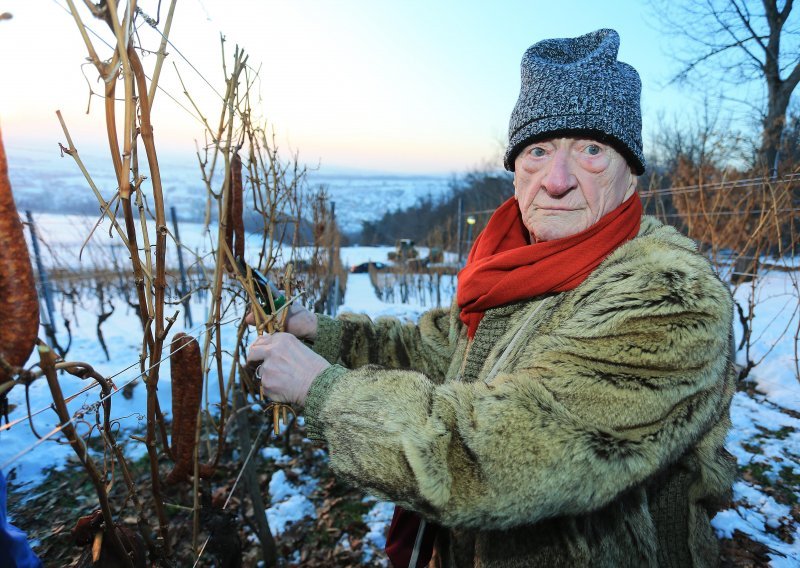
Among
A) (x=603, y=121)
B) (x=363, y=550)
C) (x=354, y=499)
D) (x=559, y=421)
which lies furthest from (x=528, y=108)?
(x=354, y=499)

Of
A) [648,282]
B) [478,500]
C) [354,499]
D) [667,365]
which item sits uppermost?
[648,282]

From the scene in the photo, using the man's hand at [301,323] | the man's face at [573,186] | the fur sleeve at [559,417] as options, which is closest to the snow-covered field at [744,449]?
the man's hand at [301,323]

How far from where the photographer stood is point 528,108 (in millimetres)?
1403

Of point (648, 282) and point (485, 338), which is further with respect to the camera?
point (485, 338)

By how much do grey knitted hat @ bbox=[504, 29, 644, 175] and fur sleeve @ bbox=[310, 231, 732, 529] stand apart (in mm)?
541

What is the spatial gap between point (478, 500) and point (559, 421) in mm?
246

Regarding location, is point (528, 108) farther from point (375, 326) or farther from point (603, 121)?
point (375, 326)

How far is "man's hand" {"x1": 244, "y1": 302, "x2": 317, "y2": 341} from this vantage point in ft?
5.46

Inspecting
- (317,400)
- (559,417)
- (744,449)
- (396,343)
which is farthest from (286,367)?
(744,449)

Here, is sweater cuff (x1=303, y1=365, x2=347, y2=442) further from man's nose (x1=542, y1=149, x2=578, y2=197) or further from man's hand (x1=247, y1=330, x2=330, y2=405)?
man's nose (x1=542, y1=149, x2=578, y2=197)

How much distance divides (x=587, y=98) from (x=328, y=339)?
4.35ft

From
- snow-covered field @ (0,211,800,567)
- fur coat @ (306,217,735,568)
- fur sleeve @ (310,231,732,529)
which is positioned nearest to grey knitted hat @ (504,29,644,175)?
fur coat @ (306,217,735,568)

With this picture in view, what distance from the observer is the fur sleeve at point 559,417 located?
0.86 m

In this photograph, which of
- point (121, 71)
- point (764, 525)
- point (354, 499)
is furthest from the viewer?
point (354, 499)
